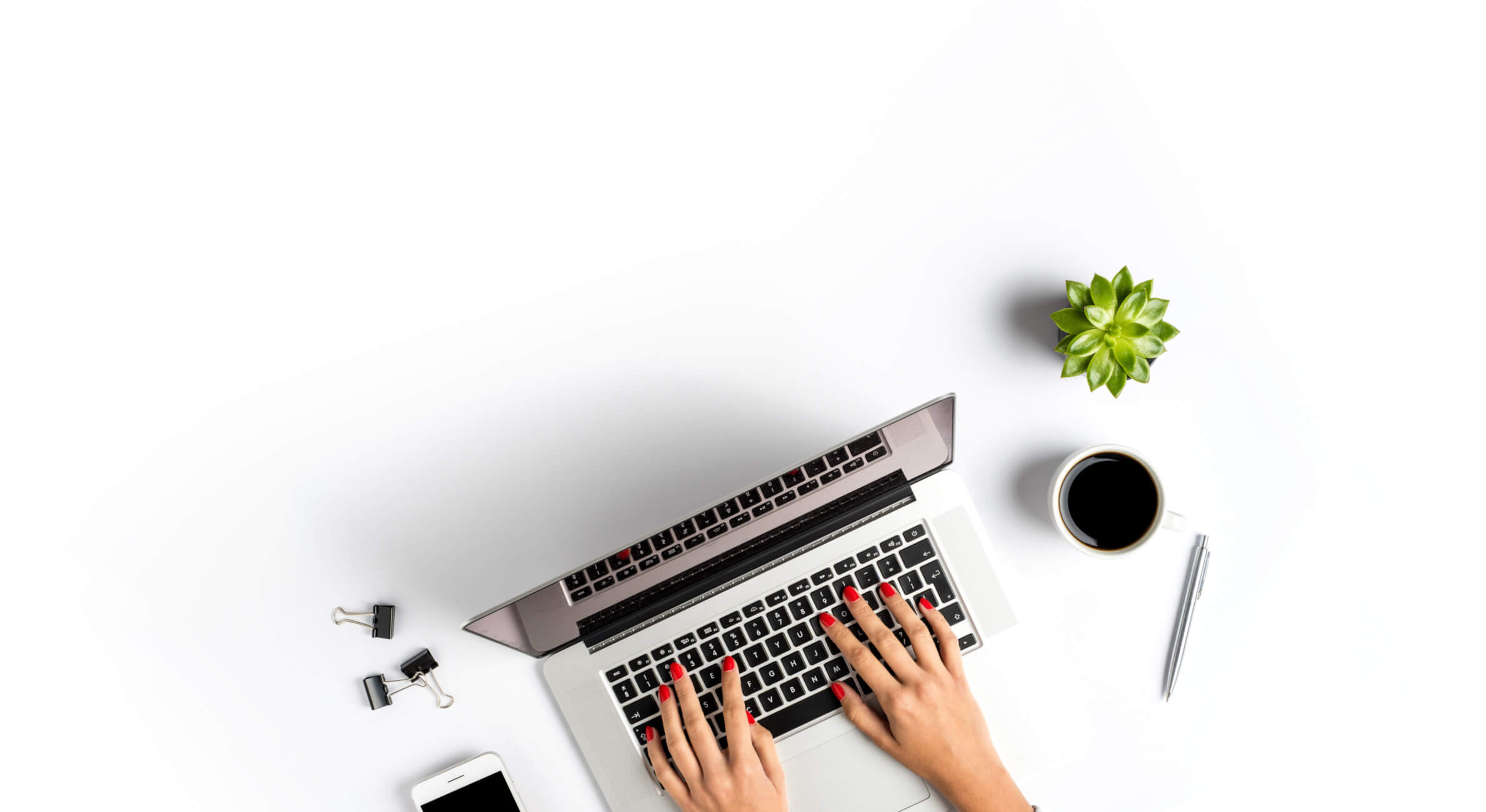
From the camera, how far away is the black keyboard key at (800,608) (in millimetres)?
906

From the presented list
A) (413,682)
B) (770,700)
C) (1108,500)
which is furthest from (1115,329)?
(413,682)

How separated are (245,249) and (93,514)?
A: 0.46m

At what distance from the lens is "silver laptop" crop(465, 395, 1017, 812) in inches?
35.2

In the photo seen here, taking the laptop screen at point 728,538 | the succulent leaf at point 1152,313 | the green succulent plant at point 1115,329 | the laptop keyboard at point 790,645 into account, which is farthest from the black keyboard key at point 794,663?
the succulent leaf at point 1152,313

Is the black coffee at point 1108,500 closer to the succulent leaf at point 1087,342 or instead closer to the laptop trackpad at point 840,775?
the succulent leaf at point 1087,342

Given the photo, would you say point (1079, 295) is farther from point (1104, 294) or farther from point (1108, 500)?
point (1108, 500)

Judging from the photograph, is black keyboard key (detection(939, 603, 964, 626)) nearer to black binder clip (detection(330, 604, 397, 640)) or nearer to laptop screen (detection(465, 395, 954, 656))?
laptop screen (detection(465, 395, 954, 656))

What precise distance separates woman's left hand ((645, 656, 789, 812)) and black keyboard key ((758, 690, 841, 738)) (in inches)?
0.5

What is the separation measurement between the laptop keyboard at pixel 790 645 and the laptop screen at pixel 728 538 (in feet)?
0.15

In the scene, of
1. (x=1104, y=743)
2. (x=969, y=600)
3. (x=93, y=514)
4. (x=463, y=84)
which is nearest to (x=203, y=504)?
(x=93, y=514)

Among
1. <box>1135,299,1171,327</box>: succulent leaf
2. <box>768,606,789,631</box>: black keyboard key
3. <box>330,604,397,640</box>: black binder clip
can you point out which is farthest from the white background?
<box>768,606,789,631</box>: black keyboard key

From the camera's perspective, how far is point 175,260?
1.10m

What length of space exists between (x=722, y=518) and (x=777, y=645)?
16 centimetres

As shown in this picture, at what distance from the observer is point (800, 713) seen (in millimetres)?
916
